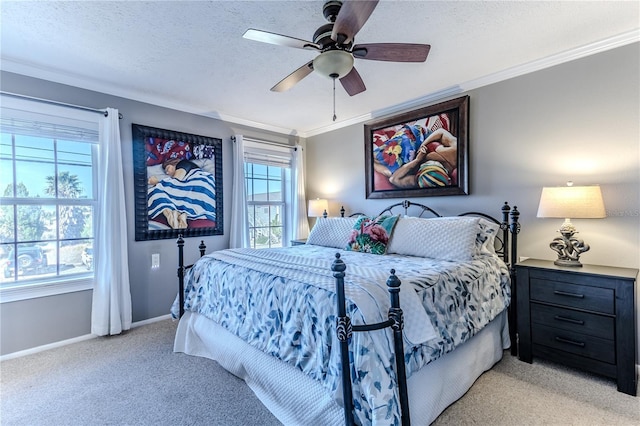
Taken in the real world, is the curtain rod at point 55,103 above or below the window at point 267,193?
above

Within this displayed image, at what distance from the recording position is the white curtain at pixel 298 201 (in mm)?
4590

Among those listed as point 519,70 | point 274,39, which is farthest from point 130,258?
point 519,70

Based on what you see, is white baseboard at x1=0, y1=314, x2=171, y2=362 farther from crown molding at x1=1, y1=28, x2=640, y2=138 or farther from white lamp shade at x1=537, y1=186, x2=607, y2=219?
white lamp shade at x1=537, y1=186, x2=607, y2=219

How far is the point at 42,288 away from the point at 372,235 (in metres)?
3.02

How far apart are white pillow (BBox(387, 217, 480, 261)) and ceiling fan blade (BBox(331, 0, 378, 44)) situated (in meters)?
1.63

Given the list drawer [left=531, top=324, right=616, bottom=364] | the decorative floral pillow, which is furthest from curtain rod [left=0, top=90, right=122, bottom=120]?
drawer [left=531, top=324, right=616, bottom=364]

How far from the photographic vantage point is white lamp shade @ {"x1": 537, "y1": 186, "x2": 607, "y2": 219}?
207cm

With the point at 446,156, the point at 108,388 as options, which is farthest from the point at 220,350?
the point at 446,156

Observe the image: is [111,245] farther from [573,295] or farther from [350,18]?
[573,295]

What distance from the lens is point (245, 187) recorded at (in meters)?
4.03

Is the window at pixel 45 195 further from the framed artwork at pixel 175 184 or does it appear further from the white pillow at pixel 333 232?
the white pillow at pixel 333 232

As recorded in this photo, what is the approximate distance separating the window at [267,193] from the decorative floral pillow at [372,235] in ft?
5.69

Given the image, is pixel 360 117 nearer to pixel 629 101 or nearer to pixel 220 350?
pixel 629 101

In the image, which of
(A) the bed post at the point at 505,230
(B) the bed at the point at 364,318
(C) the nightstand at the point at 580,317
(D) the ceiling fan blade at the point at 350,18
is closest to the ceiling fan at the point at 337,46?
(D) the ceiling fan blade at the point at 350,18
